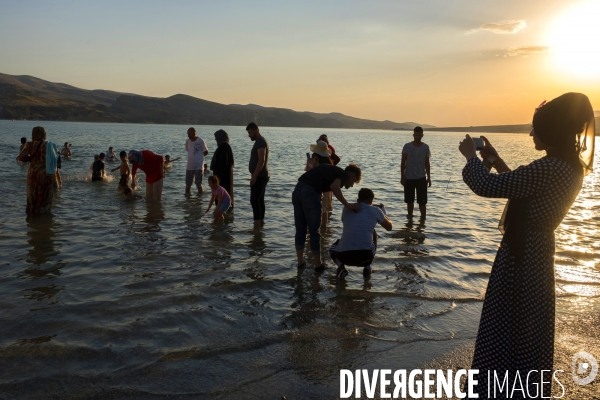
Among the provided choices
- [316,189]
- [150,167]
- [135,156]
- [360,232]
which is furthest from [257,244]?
[150,167]

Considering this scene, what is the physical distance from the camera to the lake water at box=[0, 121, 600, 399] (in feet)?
14.4

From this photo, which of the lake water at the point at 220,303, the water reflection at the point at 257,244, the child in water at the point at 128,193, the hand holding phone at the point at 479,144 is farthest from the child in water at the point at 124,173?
the hand holding phone at the point at 479,144

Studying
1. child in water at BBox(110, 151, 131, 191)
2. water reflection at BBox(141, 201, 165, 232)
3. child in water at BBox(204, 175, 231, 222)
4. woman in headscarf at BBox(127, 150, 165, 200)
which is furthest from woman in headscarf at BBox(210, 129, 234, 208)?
child in water at BBox(110, 151, 131, 191)

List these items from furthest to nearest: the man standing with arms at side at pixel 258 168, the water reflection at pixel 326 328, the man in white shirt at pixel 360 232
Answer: the man standing with arms at side at pixel 258 168
the man in white shirt at pixel 360 232
the water reflection at pixel 326 328

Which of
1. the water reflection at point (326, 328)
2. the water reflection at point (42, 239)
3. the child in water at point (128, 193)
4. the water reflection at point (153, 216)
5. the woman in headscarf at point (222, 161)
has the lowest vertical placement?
the water reflection at point (326, 328)

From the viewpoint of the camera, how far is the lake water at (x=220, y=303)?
440cm

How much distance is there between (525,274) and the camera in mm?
3068

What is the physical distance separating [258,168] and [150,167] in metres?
4.47

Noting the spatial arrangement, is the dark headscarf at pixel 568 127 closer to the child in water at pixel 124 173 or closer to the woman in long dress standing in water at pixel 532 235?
the woman in long dress standing in water at pixel 532 235

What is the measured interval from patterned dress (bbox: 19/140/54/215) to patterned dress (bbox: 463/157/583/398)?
408 inches

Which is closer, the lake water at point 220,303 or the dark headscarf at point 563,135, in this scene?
the dark headscarf at point 563,135

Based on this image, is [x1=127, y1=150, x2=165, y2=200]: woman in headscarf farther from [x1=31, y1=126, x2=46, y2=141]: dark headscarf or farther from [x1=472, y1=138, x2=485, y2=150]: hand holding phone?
[x1=472, y1=138, x2=485, y2=150]: hand holding phone

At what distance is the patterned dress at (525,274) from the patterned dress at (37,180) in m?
10.4

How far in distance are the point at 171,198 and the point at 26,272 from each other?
25.5 feet
